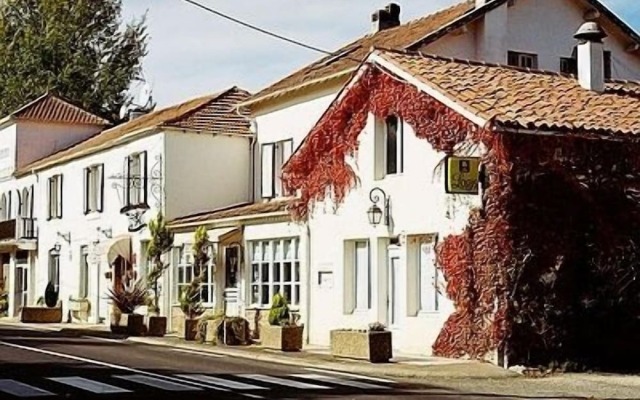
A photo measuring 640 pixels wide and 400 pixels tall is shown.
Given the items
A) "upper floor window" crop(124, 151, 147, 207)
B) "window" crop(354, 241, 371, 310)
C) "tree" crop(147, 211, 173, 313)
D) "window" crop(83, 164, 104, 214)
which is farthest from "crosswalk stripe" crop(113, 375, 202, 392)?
"window" crop(83, 164, 104, 214)

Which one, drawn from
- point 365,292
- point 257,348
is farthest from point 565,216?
point 257,348

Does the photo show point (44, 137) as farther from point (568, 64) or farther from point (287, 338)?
point (287, 338)

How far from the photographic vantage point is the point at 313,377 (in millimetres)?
20312

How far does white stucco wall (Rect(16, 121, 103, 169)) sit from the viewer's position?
50.3m

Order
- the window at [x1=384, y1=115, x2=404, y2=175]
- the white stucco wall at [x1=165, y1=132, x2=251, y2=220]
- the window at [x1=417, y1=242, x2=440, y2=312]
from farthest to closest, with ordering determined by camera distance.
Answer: the white stucco wall at [x1=165, y1=132, x2=251, y2=220] → the window at [x1=384, y1=115, x2=404, y2=175] → the window at [x1=417, y1=242, x2=440, y2=312]

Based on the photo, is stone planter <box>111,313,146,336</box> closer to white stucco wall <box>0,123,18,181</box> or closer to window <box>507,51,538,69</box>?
window <box>507,51,538,69</box>

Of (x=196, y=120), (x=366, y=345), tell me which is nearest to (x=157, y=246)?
(x=196, y=120)

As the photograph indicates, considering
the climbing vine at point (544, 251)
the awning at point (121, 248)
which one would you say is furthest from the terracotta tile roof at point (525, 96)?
the awning at point (121, 248)

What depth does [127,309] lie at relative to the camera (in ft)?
111

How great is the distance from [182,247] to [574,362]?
15.3 m

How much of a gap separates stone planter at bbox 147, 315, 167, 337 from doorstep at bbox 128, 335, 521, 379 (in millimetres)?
4316

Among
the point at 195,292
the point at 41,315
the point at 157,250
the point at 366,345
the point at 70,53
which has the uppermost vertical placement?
the point at 70,53

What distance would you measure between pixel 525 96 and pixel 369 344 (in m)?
6.32

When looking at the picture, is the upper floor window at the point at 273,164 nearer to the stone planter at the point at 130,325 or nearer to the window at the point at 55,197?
the stone planter at the point at 130,325
